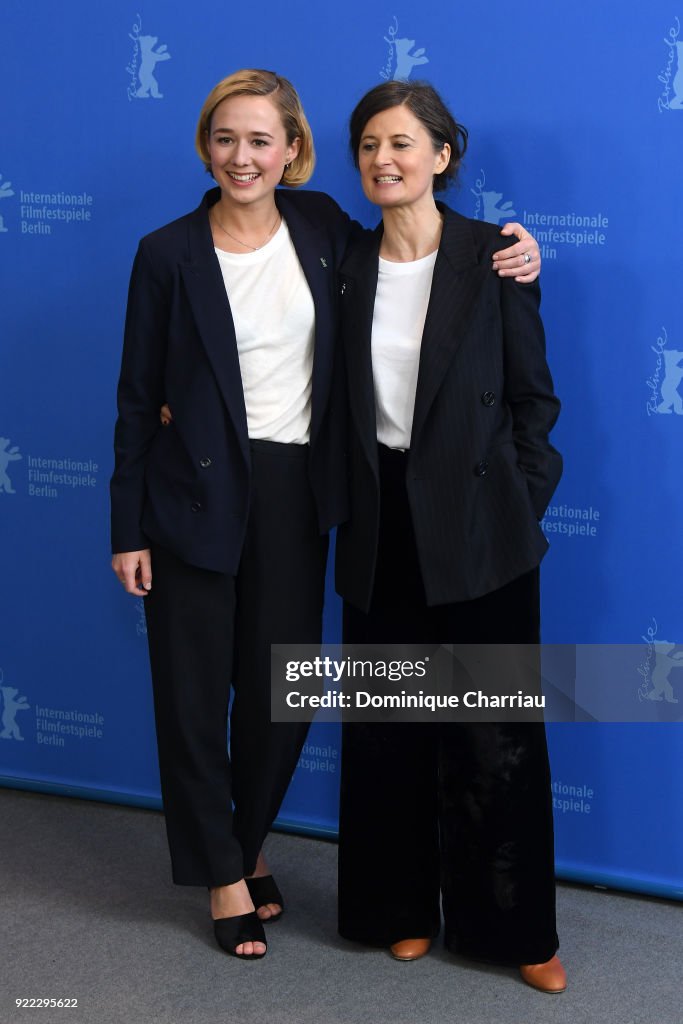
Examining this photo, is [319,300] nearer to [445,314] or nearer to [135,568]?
[445,314]

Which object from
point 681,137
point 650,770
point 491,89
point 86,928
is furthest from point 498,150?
point 86,928

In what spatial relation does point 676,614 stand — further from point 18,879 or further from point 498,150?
point 18,879

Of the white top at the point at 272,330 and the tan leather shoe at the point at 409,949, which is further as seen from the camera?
the tan leather shoe at the point at 409,949

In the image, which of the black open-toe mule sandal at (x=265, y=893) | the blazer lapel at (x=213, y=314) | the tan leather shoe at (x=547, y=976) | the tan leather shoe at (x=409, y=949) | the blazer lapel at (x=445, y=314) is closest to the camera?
the blazer lapel at (x=445, y=314)

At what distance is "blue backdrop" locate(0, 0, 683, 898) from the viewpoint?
253 centimetres

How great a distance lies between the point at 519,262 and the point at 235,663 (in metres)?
0.98

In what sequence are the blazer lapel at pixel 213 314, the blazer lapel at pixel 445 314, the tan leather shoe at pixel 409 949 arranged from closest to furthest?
the blazer lapel at pixel 445 314, the blazer lapel at pixel 213 314, the tan leather shoe at pixel 409 949

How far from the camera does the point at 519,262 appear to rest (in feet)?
7.20

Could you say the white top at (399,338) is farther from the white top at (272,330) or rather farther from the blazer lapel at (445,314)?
the white top at (272,330)

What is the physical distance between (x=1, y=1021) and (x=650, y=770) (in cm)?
143

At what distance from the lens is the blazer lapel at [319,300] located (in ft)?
7.55

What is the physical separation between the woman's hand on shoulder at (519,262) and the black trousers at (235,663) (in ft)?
1.68

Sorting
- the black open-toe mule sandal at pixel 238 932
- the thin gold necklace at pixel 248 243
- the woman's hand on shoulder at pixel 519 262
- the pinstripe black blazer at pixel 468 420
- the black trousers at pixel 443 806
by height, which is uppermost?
the thin gold necklace at pixel 248 243
